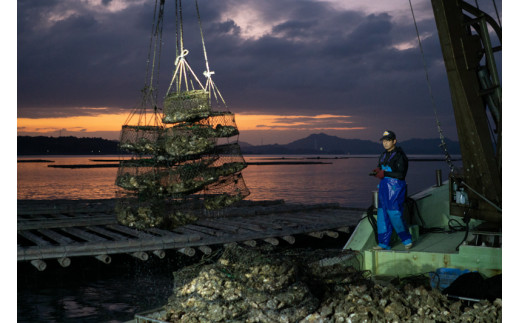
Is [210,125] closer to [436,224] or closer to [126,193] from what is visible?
[126,193]

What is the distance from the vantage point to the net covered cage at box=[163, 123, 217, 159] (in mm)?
8172

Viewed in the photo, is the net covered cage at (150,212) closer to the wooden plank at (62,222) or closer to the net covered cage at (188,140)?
the net covered cage at (188,140)

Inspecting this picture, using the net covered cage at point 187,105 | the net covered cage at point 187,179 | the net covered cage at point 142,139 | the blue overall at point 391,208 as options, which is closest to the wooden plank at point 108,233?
the net covered cage at point 142,139

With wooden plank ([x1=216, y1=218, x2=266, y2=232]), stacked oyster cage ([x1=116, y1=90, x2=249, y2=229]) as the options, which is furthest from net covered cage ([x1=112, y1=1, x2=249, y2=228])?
wooden plank ([x1=216, y1=218, x2=266, y2=232])

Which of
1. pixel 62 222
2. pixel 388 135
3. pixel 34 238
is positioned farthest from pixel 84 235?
pixel 388 135

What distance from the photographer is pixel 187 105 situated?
309 inches

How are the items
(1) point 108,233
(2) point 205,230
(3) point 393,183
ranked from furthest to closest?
(2) point 205,230 < (1) point 108,233 < (3) point 393,183

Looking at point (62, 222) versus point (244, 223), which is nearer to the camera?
point (62, 222)

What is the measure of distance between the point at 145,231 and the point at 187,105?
5.32 metres

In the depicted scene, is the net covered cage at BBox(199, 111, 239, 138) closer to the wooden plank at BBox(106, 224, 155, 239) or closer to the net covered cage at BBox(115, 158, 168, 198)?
the net covered cage at BBox(115, 158, 168, 198)

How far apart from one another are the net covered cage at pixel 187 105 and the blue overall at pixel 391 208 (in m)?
2.83

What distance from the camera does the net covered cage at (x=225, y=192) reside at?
9211mm

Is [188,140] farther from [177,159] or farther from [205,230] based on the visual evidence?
[205,230]

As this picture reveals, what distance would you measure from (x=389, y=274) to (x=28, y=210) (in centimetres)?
1186
